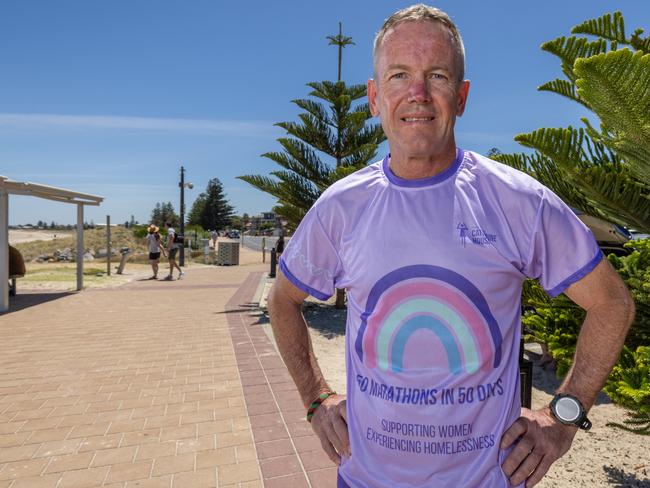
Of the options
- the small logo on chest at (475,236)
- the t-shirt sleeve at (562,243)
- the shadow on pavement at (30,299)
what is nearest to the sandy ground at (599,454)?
the t-shirt sleeve at (562,243)

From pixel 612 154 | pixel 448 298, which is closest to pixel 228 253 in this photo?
pixel 612 154

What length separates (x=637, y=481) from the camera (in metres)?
3.08

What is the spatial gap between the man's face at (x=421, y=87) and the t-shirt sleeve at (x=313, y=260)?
1.20ft

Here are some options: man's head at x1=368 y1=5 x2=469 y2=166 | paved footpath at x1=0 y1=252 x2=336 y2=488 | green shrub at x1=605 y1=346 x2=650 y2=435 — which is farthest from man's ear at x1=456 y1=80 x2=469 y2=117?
paved footpath at x1=0 y1=252 x2=336 y2=488

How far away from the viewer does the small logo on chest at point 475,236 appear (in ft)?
4.17

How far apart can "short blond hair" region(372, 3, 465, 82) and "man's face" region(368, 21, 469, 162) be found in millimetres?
17

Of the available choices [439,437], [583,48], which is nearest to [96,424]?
[439,437]

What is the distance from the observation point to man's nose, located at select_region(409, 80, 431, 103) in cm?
136

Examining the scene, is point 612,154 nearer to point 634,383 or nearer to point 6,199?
point 634,383

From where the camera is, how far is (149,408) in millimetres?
4359

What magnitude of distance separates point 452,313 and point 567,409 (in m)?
0.43

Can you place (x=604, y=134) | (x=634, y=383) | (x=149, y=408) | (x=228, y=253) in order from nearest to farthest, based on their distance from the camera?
(x=634, y=383)
(x=604, y=134)
(x=149, y=408)
(x=228, y=253)

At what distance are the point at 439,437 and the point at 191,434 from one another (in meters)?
3.08

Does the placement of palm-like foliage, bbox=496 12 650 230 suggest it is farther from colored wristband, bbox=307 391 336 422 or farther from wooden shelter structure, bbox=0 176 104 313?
wooden shelter structure, bbox=0 176 104 313
